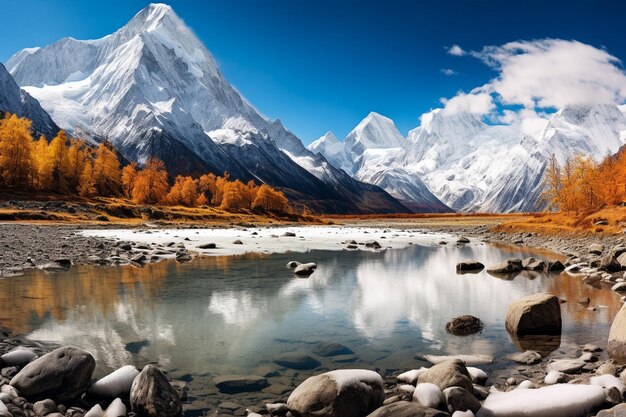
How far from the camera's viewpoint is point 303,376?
12.5 meters

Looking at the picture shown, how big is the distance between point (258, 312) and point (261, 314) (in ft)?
1.35

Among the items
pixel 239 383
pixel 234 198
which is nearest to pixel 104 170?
pixel 234 198

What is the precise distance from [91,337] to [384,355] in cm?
960

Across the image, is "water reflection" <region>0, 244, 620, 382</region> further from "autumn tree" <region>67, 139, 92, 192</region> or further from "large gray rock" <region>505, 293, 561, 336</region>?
"autumn tree" <region>67, 139, 92, 192</region>

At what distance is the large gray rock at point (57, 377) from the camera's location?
9.80 meters

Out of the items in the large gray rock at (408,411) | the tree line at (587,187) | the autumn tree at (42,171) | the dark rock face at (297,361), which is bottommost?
the dark rock face at (297,361)

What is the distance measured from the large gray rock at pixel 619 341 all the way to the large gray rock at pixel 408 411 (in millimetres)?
7090

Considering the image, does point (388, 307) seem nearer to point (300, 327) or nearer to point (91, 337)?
point (300, 327)

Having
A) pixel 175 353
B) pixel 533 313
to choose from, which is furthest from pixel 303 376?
pixel 533 313

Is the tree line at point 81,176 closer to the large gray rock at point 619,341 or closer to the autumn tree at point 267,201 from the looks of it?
the autumn tree at point 267,201

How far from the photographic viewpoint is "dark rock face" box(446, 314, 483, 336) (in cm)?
1728

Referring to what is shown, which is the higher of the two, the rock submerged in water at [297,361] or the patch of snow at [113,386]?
the patch of snow at [113,386]

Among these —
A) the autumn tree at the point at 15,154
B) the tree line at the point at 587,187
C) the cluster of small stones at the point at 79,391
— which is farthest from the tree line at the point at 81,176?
the cluster of small stones at the point at 79,391

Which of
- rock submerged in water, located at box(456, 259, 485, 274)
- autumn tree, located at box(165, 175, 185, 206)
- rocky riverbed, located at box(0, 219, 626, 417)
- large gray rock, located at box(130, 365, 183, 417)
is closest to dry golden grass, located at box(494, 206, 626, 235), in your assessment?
rock submerged in water, located at box(456, 259, 485, 274)
